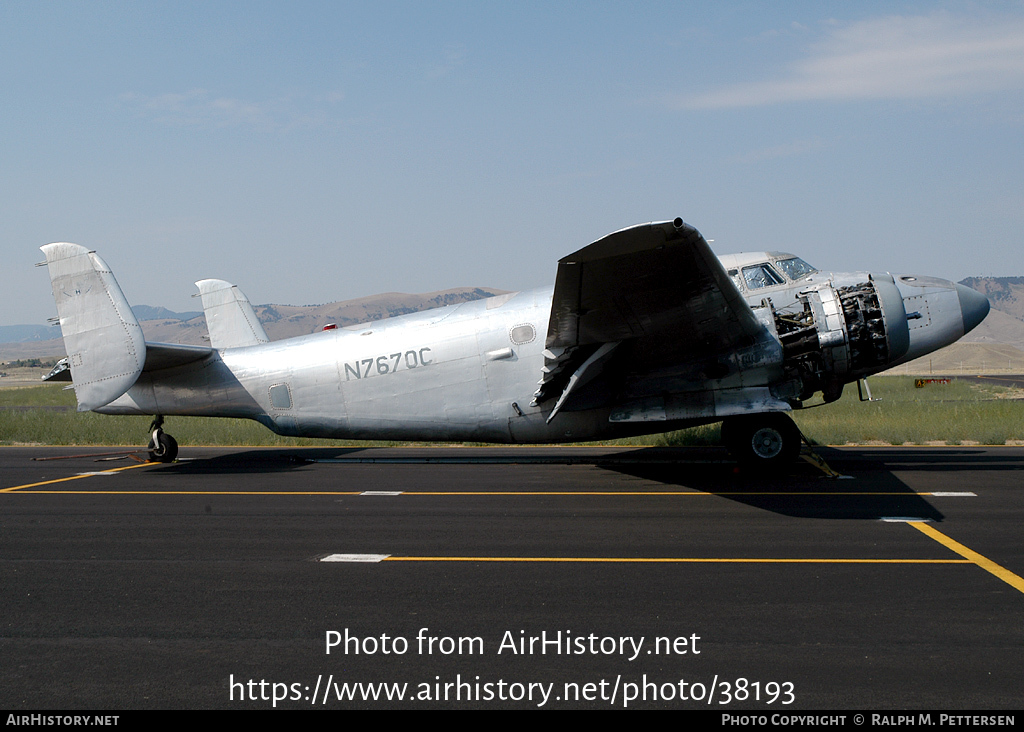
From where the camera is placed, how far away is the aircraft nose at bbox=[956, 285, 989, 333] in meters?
13.6

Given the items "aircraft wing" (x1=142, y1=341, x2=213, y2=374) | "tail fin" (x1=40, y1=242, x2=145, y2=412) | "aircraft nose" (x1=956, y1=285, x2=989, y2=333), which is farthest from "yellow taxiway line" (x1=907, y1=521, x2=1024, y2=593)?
"tail fin" (x1=40, y1=242, x2=145, y2=412)

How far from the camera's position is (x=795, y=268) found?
13672mm

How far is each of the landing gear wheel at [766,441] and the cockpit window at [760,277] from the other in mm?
2250

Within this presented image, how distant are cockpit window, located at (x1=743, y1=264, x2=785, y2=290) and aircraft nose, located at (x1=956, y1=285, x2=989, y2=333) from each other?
3209 mm

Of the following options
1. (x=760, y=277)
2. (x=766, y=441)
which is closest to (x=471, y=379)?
(x=766, y=441)

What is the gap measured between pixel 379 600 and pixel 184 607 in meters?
1.57

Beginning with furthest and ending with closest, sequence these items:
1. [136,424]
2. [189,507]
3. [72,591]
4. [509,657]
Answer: [136,424] → [189,507] → [72,591] → [509,657]

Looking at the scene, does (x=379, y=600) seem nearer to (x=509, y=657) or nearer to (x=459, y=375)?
(x=509, y=657)

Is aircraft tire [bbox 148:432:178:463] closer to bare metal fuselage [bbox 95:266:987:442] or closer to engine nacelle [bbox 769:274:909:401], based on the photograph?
bare metal fuselage [bbox 95:266:987:442]

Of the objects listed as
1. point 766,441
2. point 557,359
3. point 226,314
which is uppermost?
point 226,314

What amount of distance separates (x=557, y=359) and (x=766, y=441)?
402cm

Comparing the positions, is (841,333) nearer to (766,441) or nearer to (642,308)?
(766,441)
